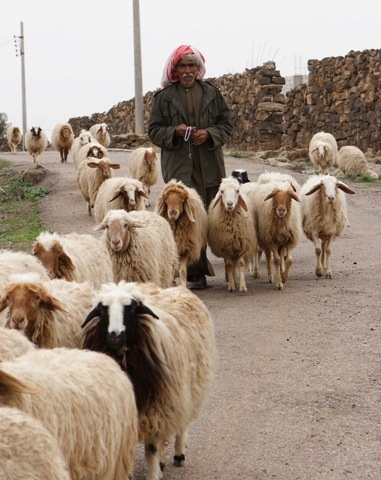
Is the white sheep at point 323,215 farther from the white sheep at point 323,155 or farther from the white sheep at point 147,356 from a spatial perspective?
the white sheep at point 323,155

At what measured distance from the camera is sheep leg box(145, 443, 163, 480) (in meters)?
5.51

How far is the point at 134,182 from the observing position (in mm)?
12789

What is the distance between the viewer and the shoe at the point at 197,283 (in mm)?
11477

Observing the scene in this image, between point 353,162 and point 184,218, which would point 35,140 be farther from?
point 184,218

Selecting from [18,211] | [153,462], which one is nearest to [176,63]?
[153,462]

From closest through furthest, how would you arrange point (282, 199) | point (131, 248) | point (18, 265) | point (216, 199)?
point (18, 265)
point (131, 248)
point (216, 199)
point (282, 199)

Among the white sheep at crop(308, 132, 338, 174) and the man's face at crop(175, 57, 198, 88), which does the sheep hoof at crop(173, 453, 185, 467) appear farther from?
the white sheep at crop(308, 132, 338, 174)

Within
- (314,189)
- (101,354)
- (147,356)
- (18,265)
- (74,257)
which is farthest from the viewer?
(314,189)

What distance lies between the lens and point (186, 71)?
1088 centimetres

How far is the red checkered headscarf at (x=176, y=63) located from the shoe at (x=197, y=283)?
2.28 metres

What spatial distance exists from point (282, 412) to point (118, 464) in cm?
225

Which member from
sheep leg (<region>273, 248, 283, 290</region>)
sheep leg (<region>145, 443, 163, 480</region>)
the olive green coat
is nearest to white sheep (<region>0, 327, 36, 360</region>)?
sheep leg (<region>145, 443, 163, 480</region>)

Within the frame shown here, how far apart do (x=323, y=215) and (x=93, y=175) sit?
6295 mm

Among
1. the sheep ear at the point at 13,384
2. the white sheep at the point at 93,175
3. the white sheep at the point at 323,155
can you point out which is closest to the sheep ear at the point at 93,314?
the sheep ear at the point at 13,384
